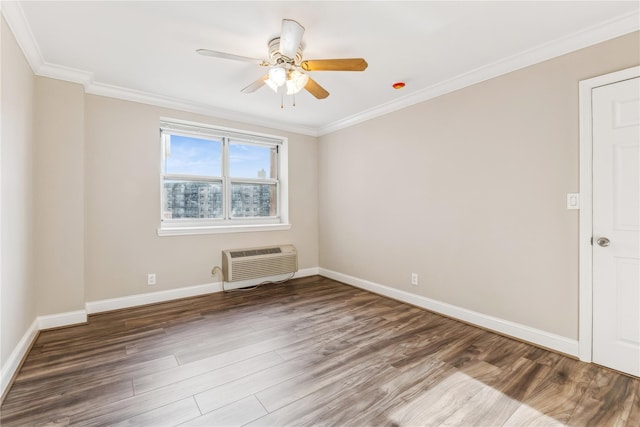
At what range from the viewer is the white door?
1945mm

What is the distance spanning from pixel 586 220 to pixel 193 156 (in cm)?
420

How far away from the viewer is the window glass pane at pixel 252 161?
4215 millimetres

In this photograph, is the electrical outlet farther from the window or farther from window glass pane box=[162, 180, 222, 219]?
window glass pane box=[162, 180, 222, 219]

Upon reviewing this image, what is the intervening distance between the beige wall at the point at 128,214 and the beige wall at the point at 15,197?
557 millimetres

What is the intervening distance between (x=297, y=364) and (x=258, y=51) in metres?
2.52

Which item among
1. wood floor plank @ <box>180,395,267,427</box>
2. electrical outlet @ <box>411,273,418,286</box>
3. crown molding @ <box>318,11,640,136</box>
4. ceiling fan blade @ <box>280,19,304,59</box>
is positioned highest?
crown molding @ <box>318,11,640,136</box>

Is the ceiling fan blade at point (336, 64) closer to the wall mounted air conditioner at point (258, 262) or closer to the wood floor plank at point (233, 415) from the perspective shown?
the wood floor plank at point (233, 415)

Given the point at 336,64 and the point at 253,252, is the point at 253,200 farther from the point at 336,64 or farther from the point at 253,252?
the point at 336,64

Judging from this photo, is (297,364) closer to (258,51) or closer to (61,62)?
(258,51)

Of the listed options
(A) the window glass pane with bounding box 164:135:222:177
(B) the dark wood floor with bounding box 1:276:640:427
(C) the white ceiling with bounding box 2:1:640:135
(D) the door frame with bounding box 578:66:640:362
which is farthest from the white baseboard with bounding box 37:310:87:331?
(D) the door frame with bounding box 578:66:640:362

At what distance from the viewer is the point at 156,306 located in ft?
10.9

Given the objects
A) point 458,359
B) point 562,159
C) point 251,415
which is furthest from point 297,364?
point 562,159

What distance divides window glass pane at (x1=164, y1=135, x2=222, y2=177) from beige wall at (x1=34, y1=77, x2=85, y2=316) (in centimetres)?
98

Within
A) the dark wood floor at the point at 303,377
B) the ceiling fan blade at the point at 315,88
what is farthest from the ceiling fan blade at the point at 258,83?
the dark wood floor at the point at 303,377
